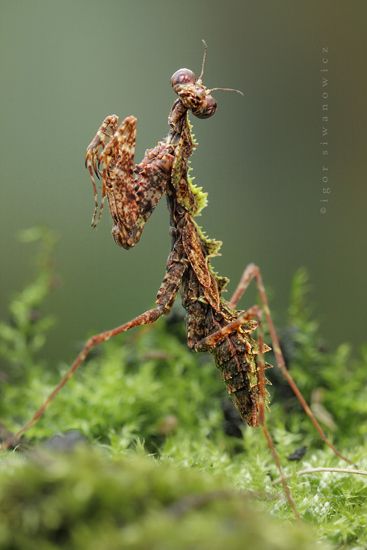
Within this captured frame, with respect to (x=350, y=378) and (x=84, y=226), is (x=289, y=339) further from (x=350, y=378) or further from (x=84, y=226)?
(x=84, y=226)

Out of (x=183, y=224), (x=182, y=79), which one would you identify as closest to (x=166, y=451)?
(x=183, y=224)

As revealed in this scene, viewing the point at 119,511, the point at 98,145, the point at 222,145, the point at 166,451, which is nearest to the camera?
the point at 119,511

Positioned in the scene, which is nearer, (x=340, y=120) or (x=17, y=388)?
(x=17, y=388)

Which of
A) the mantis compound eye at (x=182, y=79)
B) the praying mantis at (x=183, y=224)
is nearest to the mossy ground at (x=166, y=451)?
the praying mantis at (x=183, y=224)

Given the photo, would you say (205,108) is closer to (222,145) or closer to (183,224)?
(183,224)

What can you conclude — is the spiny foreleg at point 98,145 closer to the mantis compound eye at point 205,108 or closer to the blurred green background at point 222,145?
the mantis compound eye at point 205,108

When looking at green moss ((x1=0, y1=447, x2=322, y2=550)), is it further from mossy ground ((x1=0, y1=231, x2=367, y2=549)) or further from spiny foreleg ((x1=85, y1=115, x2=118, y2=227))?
spiny foreleg ((x1=85, y1=115, x2=118, y2=227))

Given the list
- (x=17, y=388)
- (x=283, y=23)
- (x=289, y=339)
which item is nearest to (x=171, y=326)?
(x=289, y=339)
